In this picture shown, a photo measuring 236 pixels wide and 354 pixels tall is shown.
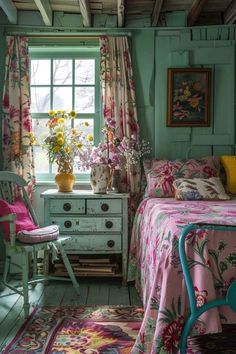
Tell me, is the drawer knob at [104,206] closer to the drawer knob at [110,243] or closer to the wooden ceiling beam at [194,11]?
the drawer knob at [110,243]

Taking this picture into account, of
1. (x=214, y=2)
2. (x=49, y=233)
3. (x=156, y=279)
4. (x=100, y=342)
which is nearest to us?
(x=156, y=279)

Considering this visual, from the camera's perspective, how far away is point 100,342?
2.39 m

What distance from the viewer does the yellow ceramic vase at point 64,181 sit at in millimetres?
3744

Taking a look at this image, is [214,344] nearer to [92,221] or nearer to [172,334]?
[172,334]

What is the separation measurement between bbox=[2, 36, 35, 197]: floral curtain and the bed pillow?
1456mm

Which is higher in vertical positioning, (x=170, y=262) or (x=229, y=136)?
(x=229, y=136)

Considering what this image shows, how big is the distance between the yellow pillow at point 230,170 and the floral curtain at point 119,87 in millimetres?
803

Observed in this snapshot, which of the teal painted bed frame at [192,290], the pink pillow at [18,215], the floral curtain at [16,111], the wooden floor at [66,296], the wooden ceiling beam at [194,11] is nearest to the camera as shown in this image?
the teal painted bed frame at [192,290]

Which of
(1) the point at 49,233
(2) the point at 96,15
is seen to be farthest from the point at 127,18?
(1) the point at 49,233

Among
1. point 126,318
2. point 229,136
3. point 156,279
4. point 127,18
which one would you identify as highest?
point 127,18

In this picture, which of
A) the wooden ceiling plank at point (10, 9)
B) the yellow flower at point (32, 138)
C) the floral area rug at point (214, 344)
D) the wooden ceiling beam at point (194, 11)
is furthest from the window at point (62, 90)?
the floral area rug at point (214, 344)

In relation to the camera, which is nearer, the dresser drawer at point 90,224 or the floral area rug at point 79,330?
the floral area rug at point 79,330

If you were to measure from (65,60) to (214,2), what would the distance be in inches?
59.7

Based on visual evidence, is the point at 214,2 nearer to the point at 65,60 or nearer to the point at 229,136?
the point at 229,136
